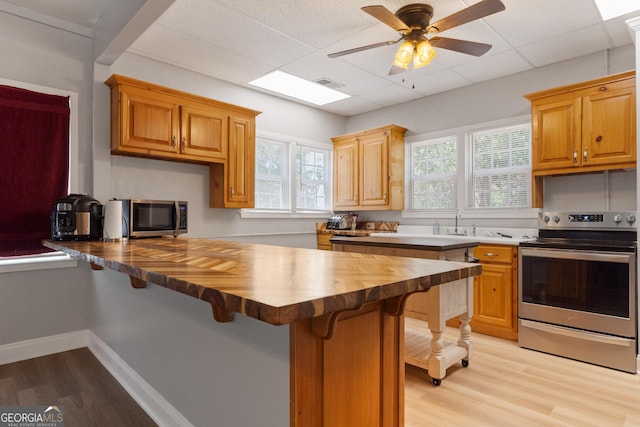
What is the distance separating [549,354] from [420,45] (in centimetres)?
266

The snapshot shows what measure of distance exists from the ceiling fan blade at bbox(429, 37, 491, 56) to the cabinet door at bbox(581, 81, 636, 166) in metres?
1.24

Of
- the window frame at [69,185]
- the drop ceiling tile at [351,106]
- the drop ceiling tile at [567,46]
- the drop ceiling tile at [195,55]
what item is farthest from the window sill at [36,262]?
the drop ceiling tile at [567,46]

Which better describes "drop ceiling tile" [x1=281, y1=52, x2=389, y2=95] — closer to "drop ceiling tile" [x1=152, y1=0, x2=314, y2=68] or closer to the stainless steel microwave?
"drop ceiling tile" [x1=152, y1=0, x2=314, y2=68]

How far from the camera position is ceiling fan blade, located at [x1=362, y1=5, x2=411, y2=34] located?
222cm

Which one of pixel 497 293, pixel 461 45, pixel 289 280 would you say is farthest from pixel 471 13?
pixel 497 293

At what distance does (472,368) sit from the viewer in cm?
271

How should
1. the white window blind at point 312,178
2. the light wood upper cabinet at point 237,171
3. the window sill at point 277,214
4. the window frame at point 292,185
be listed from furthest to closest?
1. the white window blind at point 312,178
2. the window frame at point 292,185
3. the window sill at point 277,214
4. the light wood upper cabinet at point 237,171

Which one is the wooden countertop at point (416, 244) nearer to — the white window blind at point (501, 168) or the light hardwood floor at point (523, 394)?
the light hardwood floor at point (523, 394)

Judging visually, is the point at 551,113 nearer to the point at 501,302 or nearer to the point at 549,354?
the point at 501,302

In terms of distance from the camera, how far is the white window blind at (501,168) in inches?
157

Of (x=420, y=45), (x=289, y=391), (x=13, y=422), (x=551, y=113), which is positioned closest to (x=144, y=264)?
(x=289, y=391)

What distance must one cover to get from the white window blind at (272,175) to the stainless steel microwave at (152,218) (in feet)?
4.55

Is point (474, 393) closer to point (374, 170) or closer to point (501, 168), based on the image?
point (501, 168)

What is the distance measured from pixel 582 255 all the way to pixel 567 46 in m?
1.91
